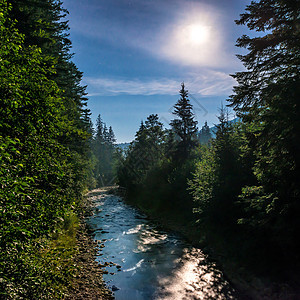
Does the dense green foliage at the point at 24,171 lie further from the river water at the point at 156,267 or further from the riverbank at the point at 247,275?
the riverbank at the point at 247,275

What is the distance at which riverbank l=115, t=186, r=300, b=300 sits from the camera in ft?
28.5

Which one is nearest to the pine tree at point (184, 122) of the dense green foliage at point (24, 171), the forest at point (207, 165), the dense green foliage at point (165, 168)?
the dense green foliage at point (165, 168)

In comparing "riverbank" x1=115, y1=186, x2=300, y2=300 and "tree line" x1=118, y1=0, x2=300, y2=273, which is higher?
"tree line" x1=118, y1=0, x2=300, y2=273

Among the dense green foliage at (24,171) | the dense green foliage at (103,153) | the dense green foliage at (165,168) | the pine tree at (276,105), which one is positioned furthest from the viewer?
the dense green foliage at (103,153)

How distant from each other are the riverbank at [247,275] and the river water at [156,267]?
0.56 m

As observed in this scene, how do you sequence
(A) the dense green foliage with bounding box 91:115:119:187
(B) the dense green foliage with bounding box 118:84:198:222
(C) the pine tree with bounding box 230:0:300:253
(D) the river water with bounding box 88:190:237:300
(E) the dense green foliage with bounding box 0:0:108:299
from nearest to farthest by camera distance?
(E) the dense green foliage with bounding box 0:0:108:299, (C) the pine tree with bounding box 230:0:300:253, (D) the river water with bounding box 88:190:237:300, (B) the dense green foliage with bounding box 118:84:198:222, (A) the dense green foliage with bounding box 91:115:119:187

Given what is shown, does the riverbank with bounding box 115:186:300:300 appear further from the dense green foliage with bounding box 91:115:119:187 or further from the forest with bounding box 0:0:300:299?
the dense green foliage with bounding box 91:115:119:187

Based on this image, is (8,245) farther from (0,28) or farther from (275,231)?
(275,231)

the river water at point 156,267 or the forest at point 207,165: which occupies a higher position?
the forest at point 207,165

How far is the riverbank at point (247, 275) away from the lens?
8.68 meters

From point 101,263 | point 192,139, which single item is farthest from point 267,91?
point 192,139

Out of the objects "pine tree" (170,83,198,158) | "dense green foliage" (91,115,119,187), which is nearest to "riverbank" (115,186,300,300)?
"pine tree" (170,83,198,158)

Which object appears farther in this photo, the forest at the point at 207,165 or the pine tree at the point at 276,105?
the pine tree at the point at 276,105

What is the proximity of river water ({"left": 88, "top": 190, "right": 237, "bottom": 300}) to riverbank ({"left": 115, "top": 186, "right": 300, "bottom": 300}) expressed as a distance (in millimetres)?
564
